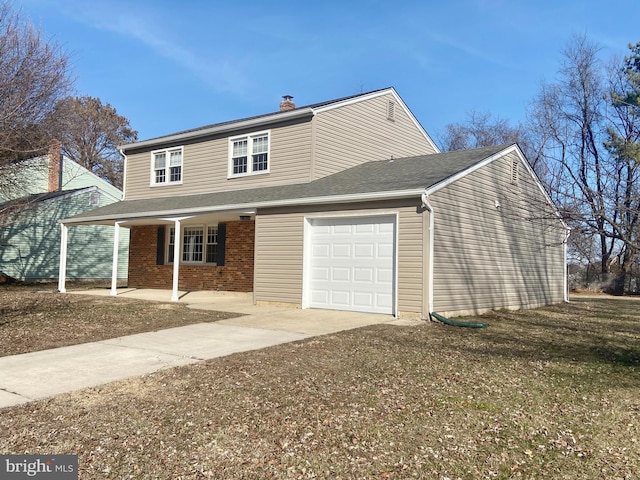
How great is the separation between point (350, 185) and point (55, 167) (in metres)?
17.6

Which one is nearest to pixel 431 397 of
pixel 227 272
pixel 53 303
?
pixel 53 303

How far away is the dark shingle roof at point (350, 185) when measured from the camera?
11719 mm

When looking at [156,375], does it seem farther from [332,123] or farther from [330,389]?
[332,123]

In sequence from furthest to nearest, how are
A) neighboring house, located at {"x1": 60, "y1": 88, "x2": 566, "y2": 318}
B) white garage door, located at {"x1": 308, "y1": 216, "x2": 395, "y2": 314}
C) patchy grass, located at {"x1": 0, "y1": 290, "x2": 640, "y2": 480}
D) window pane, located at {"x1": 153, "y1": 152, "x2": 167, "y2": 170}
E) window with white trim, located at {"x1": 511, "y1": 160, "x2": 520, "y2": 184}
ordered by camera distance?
window pane, located at {"x1": 153, "y1": 152, "x2": 167, "y2": 170}, window with white trim, located at {"x1": 511, "y1": 160, "x2": 520, "y2": 184}, white garage door, located at {"x1": 308, "y1": 216, "x2": 395, "y2": 314}, neighboring house, located at {"x1": 60, "y1": 88, "x2": 566, "y2": 318}, patchy grass, located at {"x1": 0, "y1": 290, "x2": 640, "y2": 480}

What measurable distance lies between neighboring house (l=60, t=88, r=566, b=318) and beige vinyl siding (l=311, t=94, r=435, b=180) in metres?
0.04

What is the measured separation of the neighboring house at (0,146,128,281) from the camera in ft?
73.5

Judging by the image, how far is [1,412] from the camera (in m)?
4.73

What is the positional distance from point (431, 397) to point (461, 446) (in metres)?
1.25

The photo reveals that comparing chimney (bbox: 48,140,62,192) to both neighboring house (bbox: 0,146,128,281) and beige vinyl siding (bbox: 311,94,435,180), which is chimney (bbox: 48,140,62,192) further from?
beige vinyl siding (bbox: 311,94,435,180)

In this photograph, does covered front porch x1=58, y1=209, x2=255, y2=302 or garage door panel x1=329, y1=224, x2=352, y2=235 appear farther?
covered front porch x1=58, y1=209, x2=255, y2=302

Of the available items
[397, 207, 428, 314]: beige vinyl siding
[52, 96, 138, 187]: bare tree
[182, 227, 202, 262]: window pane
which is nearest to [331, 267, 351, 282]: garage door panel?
[397, 207, 428, 314]: beige vinyl siding

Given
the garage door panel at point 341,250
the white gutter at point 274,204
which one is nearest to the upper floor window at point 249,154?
the white gutter at point 274,204

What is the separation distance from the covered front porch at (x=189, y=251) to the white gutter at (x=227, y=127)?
9.42 ft

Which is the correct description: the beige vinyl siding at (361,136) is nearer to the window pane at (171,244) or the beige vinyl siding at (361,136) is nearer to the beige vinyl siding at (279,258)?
the beige vinyl siding at (279,258)
